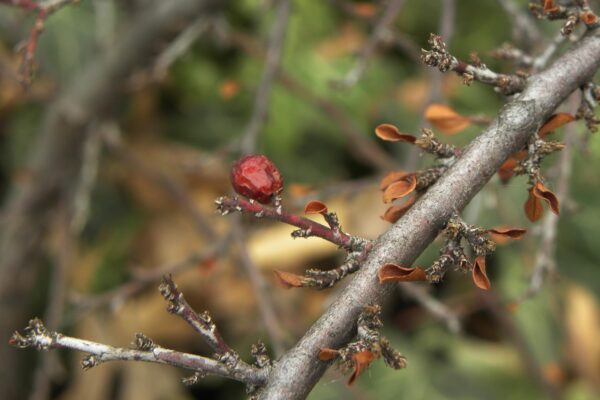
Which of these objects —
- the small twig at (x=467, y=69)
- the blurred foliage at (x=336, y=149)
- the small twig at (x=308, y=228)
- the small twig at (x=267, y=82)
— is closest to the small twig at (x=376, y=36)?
the small twig at (x=267, y=82)

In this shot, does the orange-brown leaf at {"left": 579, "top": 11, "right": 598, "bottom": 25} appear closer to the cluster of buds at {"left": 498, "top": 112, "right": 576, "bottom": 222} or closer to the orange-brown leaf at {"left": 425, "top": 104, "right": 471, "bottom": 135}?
the cluster of buds at {"left": 498, "top": 112, "right": 576, "bottom": 222}

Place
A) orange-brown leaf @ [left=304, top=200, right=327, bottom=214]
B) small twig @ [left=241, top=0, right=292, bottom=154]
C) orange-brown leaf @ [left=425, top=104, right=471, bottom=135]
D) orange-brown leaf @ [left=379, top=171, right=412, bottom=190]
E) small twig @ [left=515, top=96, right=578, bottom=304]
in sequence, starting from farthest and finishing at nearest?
small twig @ [left=241, top=0, right=292, bottom=154], small twig @ [left=515, top=96, right=578, bottom=304], orange-brown leaf @ [left=425, top=104, right=471, bottom=135], orange-brown leaf @ [left=379, top=171, right=412, bottom=190], orange-brown leaf @ [left=304, top=200, right=327, bottom=214]

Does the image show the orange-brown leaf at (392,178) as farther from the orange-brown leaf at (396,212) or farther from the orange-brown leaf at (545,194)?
the orange-brown leaf at (545,194)

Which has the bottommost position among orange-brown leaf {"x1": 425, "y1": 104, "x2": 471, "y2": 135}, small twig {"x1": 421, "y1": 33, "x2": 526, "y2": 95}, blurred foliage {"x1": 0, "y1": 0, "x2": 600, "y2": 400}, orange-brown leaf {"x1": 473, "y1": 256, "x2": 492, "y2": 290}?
blurred foliage {"x1": 0, "y1": 0, "x2": 600, "y2": 400}

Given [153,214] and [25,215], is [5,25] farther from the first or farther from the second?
[153,214]

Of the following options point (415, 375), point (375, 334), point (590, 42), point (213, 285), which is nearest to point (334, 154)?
point (213, 285)

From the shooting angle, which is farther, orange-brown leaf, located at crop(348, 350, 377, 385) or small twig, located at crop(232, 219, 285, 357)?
small twig, located at crop(232, 219, 285, 357)

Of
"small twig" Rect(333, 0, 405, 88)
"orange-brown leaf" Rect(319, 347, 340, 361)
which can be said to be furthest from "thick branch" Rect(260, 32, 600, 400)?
"small twig" Rect(333, 0, 405, 88)
